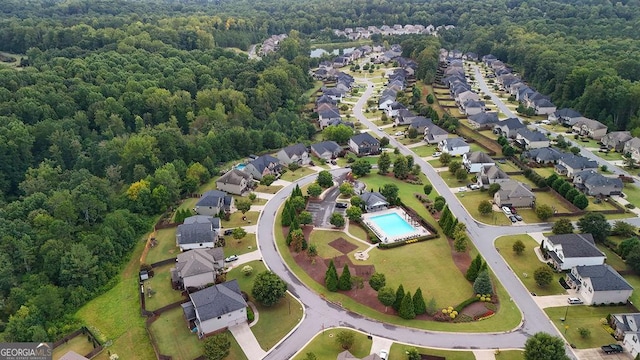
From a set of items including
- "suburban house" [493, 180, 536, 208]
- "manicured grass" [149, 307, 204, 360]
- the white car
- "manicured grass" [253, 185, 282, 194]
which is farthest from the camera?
"manicured grass" [253, 185, 282, 194]

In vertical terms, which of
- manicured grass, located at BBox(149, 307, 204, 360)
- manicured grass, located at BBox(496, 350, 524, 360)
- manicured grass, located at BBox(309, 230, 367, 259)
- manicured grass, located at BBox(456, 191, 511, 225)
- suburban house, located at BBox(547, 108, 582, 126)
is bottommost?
manicured grass, located at BBox(149, 307, 204, 360)

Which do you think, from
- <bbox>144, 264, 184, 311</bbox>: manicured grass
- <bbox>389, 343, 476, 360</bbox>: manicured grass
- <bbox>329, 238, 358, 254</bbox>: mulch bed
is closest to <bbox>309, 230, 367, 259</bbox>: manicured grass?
<bbox>329, 238, 358, 254</bbox>: mulch bed

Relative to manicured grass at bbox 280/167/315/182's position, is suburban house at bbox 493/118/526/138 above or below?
above

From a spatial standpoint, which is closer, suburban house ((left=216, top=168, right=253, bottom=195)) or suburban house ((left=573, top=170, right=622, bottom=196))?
suburban house ((left=573, top=170, right=622, bottom=196))

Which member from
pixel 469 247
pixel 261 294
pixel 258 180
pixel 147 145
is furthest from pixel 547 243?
pixel 147 145

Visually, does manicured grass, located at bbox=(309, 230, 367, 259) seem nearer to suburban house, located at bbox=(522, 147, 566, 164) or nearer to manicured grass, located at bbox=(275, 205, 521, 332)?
manicured grass, located at bbox=(275, 205, 521, 332)

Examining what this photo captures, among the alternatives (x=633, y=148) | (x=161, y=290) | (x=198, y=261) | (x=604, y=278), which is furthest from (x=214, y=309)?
(x=633, y=148)

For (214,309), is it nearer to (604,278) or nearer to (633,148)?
(604,278)

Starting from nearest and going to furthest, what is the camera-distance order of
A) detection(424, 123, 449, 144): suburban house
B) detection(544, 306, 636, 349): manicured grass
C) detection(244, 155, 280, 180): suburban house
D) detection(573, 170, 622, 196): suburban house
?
detection(544, 306, 636, 349): manicured grass, detection(573, 170, 622, 196): suburban house, detection(244, 155, 280, 180): suburban house, detection(424, 123, 449, 144): suburban house

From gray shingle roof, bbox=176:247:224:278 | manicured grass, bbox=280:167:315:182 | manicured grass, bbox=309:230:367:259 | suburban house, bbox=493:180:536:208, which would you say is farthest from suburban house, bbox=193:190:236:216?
suburban house, bbox=493:180:536:208
